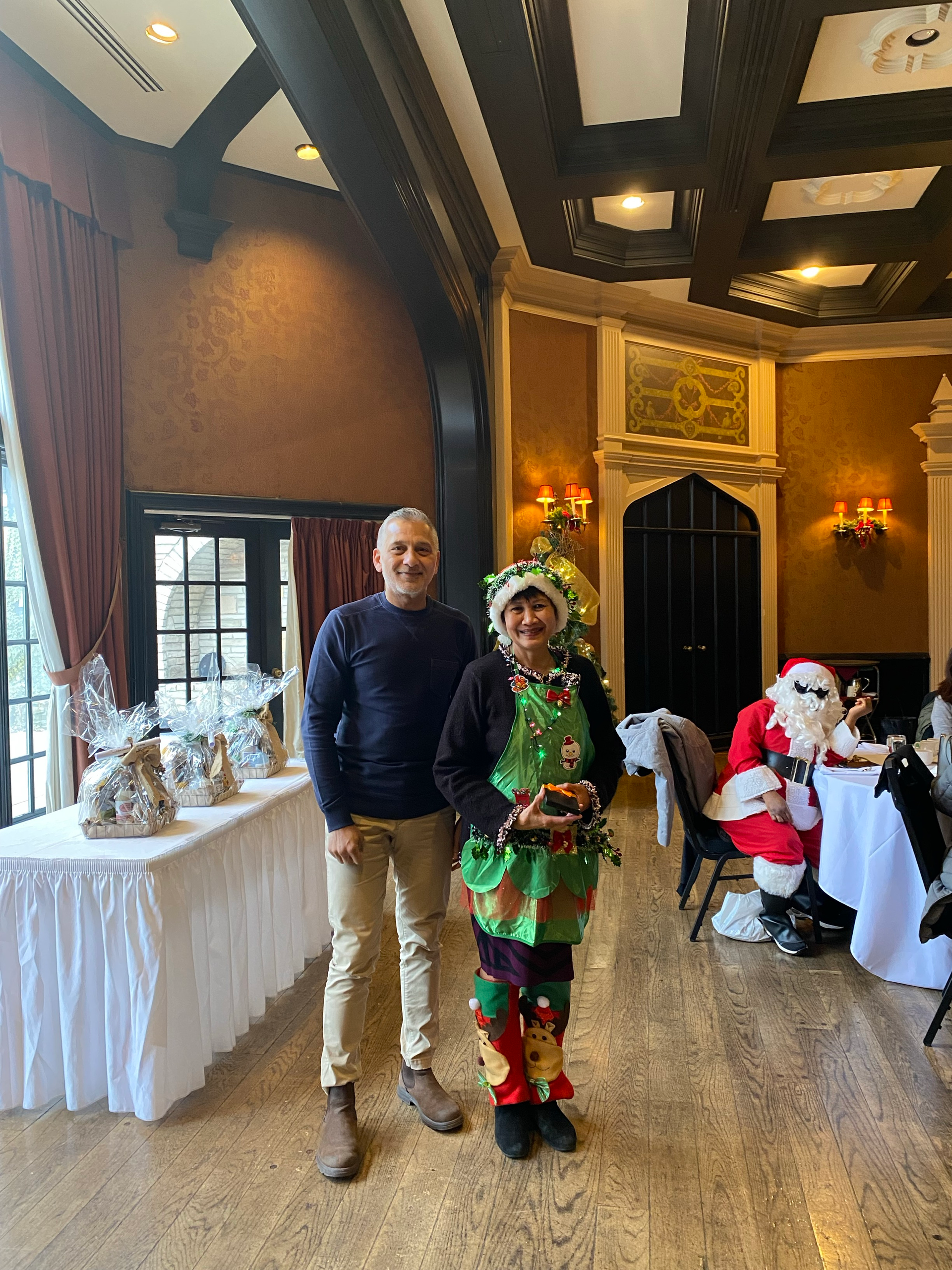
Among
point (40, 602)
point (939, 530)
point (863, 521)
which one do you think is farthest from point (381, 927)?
point (939, 530)

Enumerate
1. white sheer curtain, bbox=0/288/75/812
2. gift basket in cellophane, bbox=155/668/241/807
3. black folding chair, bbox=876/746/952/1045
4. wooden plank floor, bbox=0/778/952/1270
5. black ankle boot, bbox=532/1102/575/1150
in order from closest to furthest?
wooden plank floor, bbox=0/778/952/1270, black ankle boot, bbox=532/1102/575/1150, black folding chair, bbox=876/746/952/1045, gift basket in cellophane, bbox=155/668/241/807, white sheer curtain, bbox=0/288/75/812

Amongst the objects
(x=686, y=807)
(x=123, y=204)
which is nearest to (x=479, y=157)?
(x=123, y=204)

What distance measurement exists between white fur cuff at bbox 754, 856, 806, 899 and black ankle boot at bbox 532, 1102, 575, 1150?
5.39 feet

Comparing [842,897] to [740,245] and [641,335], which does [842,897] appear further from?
[641,335]

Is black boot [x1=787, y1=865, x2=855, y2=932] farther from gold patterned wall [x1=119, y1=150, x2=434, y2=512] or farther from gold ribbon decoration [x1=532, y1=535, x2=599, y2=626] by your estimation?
gold patterned wall [x1=119, y1=150, x2=434, y2=512]

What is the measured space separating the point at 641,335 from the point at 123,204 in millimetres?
4935

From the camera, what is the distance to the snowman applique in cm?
229

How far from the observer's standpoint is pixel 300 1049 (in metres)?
2.92

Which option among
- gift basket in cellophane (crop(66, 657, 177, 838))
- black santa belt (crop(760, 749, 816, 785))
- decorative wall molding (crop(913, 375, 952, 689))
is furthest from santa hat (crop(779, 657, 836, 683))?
decorative wall molding (crop(913, 375, 952, 689))

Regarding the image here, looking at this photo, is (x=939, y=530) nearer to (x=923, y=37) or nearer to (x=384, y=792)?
(x=923, y=37)

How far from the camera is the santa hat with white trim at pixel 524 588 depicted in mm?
2303

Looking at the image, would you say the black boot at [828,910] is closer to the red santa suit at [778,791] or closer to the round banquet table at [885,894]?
the red santa suit at [778,791]

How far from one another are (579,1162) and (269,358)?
527 centimetres

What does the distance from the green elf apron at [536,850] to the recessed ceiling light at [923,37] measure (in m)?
4.61
